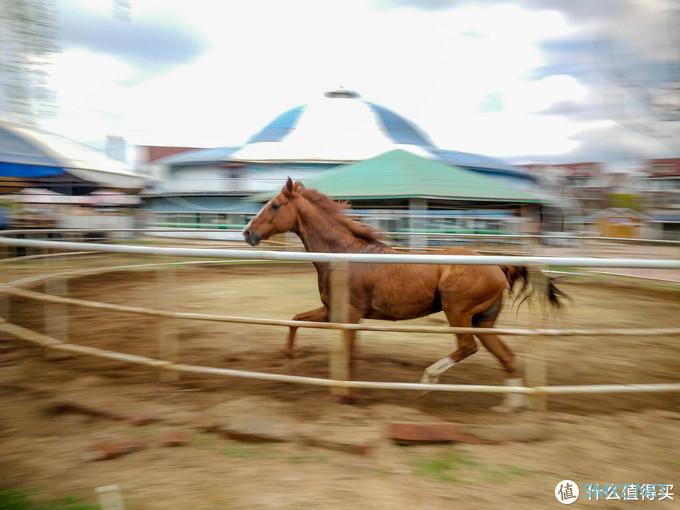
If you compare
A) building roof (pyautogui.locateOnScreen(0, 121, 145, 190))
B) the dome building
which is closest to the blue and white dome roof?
the dome building

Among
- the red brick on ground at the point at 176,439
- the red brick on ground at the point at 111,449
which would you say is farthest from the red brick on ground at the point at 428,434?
the red brick on ground at the point at 111,449

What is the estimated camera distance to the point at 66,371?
3.65 m

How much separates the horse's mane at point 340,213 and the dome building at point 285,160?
21.0m

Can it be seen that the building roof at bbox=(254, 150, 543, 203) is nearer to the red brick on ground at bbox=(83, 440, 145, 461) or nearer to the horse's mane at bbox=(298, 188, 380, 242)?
the horse's mane at bbox=(298, 188, 380, 242)

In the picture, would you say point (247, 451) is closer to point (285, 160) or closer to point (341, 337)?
point (341, 337)

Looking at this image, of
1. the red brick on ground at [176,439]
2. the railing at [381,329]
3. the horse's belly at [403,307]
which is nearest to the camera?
the red brick on ground at [176,439]

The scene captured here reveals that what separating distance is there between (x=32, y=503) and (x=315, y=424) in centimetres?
133

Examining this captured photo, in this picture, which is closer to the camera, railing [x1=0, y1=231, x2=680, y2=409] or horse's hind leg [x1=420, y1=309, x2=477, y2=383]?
railing [x1=0, y1=231, x2=680, y2=409]

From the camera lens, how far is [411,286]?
3.47 m

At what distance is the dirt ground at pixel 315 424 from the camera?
7.54ft

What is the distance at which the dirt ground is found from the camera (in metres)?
2.30

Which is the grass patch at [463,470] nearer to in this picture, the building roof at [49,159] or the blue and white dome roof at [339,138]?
the building roof at [49,159]

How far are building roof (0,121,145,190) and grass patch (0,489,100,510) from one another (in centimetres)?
537

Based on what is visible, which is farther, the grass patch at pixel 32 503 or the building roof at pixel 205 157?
the building roof at pixel 205 157
